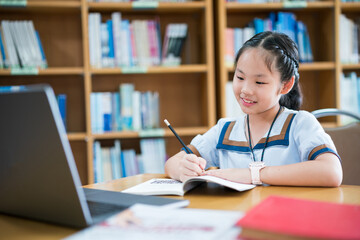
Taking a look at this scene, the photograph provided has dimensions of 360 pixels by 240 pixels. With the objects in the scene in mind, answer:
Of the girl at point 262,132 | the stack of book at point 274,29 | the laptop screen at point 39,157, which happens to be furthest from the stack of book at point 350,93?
the laptop screen at point 39,157

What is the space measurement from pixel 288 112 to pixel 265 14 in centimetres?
159

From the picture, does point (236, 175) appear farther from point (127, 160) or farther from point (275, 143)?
point (127, 160)

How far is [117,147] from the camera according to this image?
2.37m

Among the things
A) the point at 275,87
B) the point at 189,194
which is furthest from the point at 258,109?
the point at 189,194

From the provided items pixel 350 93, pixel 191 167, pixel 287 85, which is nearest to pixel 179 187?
pixel 191 167

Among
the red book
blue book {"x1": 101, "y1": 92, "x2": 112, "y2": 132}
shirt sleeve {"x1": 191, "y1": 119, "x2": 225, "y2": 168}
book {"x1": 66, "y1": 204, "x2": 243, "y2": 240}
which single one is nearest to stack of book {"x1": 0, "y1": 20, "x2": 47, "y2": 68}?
blue book {"x1": 101, "y1": 92, "x2": 112, "y2": 132}

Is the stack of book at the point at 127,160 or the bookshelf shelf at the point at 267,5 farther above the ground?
the bookshelf shelf at the point at 267,5

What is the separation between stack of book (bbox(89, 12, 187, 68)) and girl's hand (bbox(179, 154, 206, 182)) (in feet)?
4.75

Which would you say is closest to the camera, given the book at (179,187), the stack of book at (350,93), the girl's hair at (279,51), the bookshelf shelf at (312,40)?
the book at (179,187)

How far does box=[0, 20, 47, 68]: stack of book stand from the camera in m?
2.24

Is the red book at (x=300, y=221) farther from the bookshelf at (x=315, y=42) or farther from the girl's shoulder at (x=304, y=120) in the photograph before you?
the bookshelf at (x=315, y=42)

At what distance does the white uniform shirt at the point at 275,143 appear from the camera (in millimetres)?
1084

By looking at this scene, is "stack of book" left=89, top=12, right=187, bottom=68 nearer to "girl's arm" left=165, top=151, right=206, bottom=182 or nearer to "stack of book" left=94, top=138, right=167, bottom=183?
"stack of book" left=94, top=138, right=167, bottom=183

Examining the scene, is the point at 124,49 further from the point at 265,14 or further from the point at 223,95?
the point at 265,14
